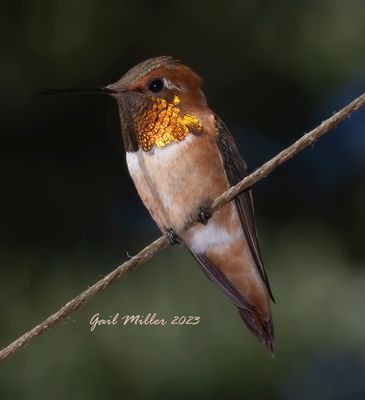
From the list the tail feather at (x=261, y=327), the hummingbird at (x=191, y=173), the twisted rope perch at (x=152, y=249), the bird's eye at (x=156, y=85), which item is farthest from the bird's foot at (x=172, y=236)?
the twisted rope perch at (x=152, y=249)

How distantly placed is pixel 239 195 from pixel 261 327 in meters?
0.41

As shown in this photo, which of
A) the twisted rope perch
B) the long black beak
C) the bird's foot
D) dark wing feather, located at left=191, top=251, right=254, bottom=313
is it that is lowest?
dark wing feather, located at left=191, top=251, right=254, bottom=313

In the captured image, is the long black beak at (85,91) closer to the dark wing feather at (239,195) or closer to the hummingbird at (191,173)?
the hummingbird at (191,173)

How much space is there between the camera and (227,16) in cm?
526

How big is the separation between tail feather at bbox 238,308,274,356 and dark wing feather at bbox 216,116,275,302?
128 millimetres

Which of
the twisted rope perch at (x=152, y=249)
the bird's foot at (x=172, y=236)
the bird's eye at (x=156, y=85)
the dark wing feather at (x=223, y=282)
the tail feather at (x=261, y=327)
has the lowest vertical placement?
the tail feather at (x=261, y=327)

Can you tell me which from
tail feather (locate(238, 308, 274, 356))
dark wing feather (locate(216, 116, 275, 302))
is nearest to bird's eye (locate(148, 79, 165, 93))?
dark wing feather (locate(216, 116, 275, 302))

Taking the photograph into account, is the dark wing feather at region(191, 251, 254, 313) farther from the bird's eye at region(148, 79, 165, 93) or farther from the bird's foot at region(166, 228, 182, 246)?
the bird's eye at region(148, 79, 165, 93)

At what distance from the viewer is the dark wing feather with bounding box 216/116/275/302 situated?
3066 millimetres

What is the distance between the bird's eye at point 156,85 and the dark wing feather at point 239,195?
10.3 inches

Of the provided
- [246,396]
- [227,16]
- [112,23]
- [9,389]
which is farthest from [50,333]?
[227,16]

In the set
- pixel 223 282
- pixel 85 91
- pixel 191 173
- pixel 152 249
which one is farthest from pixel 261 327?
pixel 85 91

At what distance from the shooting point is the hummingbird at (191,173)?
2.86m

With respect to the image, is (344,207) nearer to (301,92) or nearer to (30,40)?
(301,92)
